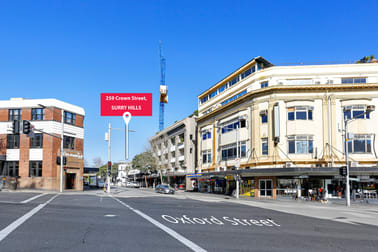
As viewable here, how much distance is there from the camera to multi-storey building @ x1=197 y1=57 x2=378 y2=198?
36875 mm

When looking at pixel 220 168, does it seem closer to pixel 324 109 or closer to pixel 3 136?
pixel 324 109

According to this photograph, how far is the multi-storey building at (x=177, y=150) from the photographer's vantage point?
65.2 metres

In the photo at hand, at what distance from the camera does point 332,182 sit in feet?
121

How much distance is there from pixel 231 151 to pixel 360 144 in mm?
16164

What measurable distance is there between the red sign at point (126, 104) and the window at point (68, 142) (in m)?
30.3

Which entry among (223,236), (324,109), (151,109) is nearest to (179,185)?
(324,109)

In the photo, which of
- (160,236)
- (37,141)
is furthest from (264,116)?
(160,236)

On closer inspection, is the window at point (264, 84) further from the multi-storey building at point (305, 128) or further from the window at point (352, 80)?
the window at point (352, 80)

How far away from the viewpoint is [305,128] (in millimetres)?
38500

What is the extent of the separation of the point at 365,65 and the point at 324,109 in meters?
7.10

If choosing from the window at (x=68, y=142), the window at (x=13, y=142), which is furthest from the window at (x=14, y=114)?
the window at (x=68, y=142)

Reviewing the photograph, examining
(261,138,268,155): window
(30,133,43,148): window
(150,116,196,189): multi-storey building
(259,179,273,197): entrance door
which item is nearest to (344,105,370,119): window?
(261,138,268,155): window

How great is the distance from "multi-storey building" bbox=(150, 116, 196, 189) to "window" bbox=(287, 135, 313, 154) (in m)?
27.1

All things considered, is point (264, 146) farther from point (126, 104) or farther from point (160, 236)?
point (160, 236)
